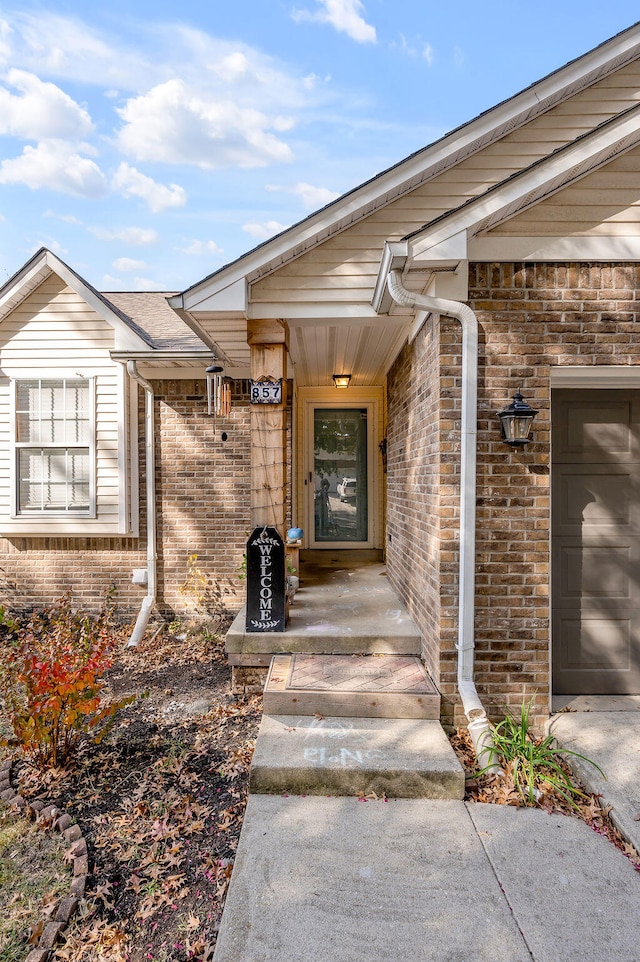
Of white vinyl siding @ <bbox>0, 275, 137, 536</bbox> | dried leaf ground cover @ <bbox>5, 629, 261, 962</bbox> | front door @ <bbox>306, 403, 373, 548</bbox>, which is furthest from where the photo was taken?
front door @ <bbox>306, 403, 373, 548</bbox>

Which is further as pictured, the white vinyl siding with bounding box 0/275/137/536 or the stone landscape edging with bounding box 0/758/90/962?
the white vinyl siding with bounding box 0/275/137/536

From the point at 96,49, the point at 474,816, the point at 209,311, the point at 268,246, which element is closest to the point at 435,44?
the point at 96,49

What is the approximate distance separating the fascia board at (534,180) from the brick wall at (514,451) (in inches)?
13.3

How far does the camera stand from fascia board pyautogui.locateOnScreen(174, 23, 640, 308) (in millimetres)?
3496

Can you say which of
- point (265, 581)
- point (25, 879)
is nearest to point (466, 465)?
point (265, 581)

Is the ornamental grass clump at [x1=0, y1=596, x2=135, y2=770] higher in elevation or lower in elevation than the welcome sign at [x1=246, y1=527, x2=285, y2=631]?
lower

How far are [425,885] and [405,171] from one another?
430 cm

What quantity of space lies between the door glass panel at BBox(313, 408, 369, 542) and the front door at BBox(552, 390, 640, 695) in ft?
12.5

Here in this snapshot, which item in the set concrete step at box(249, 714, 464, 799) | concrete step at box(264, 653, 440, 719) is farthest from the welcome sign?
concrete step at box(249, 714, 464, 799)

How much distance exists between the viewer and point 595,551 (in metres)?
3.61

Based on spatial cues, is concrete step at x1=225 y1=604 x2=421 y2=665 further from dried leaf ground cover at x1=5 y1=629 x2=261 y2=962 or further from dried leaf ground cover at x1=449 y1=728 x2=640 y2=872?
dried leaf ground cover at x1=449 y1=728 x2=640 y2=872

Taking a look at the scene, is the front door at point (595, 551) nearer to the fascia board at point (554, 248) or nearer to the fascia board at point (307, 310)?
the fascia board at point (554, 248)

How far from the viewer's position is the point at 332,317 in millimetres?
3824

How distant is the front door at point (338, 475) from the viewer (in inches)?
285
